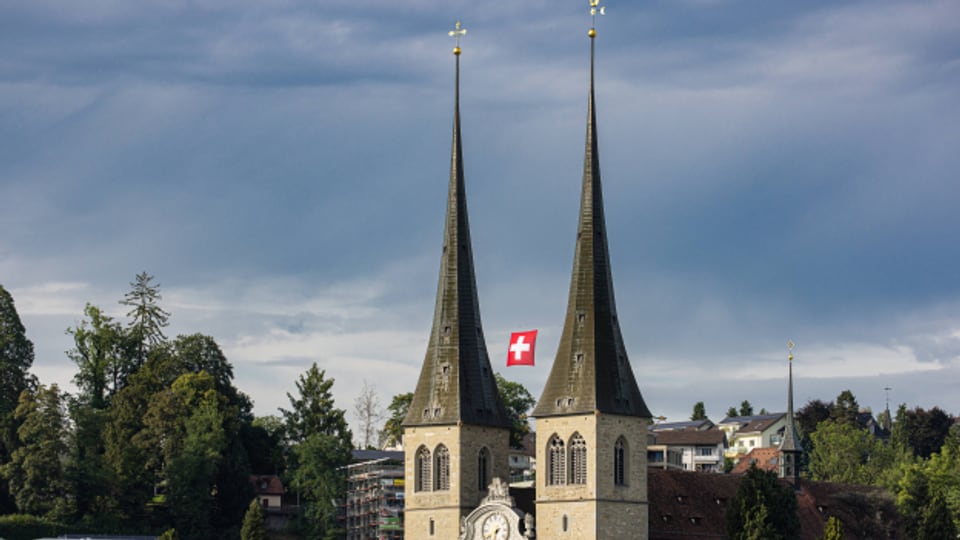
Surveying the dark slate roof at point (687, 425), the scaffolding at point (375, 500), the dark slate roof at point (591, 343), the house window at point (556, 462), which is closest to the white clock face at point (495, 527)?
the house window at point (556, 462)

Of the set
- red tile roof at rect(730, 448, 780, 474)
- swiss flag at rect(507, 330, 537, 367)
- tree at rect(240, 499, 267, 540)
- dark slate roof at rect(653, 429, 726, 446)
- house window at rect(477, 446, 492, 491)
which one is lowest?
tree at rect(240, 499, 267, 540)

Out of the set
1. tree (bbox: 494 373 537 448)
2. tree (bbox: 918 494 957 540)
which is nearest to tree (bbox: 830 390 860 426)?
tree (bbox: 494 373 537 448)

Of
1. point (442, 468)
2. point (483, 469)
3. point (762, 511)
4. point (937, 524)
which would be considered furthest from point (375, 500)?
point (937, 524)

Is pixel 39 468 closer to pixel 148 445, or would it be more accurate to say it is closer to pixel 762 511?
pixel 148 445

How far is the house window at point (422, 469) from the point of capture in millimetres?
77938

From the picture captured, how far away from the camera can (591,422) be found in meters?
73.4

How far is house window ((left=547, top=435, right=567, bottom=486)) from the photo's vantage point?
2938 inches

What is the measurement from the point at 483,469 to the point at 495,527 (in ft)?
10.0

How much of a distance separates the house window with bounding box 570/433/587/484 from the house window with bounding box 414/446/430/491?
693 centimetres

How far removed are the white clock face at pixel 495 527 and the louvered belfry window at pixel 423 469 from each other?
3.40m

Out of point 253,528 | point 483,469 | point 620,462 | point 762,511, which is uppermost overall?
point 620,462

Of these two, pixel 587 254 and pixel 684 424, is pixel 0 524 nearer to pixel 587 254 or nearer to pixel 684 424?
pixel 587 254

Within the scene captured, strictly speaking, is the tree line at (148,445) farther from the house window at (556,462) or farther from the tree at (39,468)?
the house window at (556,462)

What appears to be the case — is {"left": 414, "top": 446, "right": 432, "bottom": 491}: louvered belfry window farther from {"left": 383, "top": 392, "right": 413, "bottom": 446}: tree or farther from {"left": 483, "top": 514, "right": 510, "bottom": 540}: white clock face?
{"left": 383, "top": 392, "right": 413, "bottom": 446}: tree
